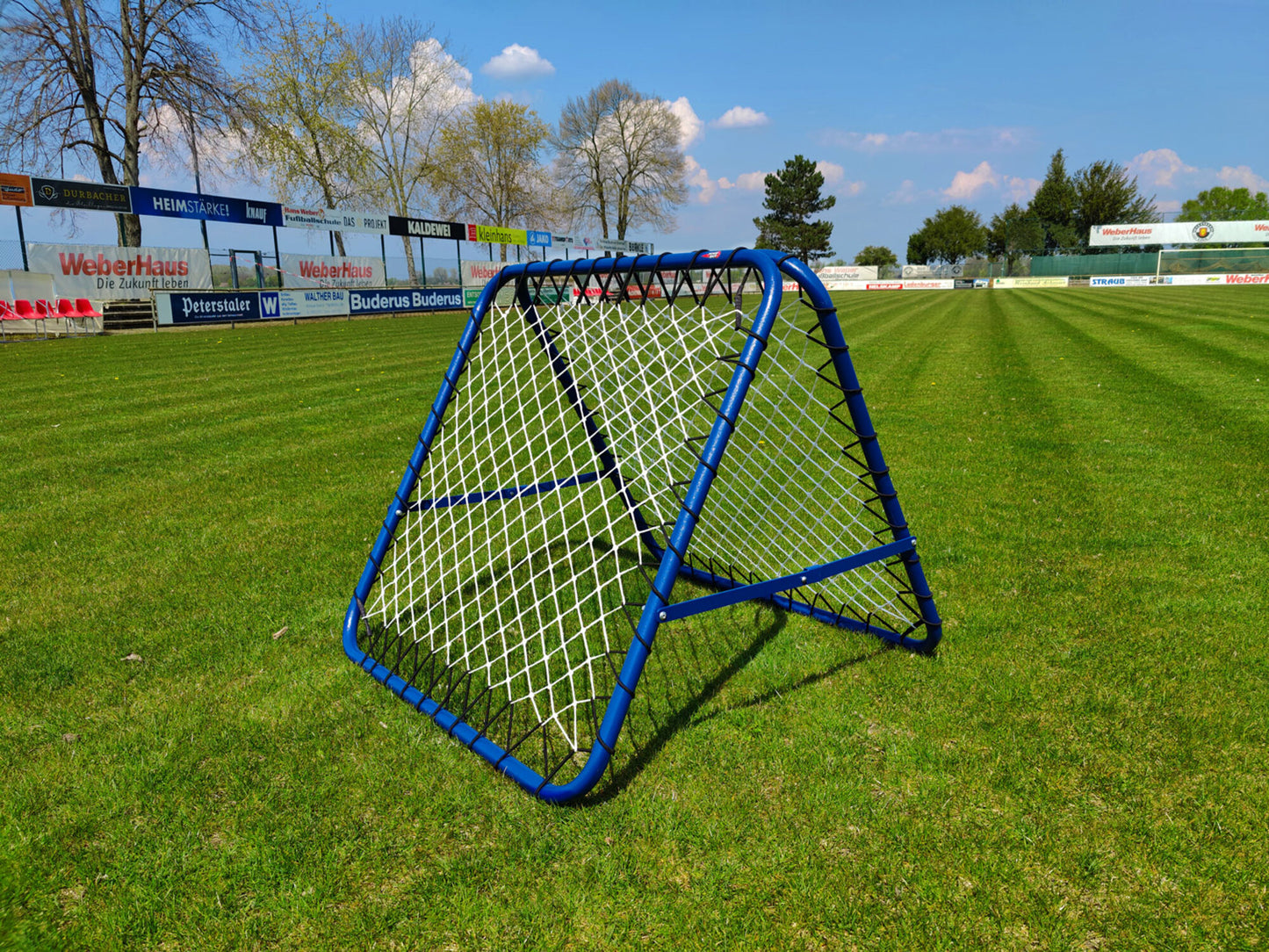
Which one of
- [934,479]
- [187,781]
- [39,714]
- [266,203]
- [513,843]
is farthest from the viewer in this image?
[266,203]

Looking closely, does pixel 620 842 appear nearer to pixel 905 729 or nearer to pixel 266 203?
→ pixel 905 729

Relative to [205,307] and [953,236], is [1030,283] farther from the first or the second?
[205,307]

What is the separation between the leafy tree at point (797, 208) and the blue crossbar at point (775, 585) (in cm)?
8865

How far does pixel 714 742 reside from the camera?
2648mm

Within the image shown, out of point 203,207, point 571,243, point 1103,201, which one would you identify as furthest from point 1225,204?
point 203,207

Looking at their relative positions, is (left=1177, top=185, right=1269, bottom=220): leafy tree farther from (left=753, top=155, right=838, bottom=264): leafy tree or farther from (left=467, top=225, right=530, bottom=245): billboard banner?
(left=467, top=225, right=530, bottom=245): billboard banner

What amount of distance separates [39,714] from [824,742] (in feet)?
9.62

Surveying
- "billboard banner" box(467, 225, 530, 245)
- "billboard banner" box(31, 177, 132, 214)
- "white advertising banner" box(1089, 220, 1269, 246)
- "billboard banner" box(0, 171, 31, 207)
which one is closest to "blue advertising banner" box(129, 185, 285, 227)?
"billboard banner" box(31, 177, 132, 214)

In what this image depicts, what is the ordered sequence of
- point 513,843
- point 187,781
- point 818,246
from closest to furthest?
point 513,843 < point 187,781 < point 818,246

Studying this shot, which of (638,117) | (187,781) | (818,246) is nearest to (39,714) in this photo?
(187,781)

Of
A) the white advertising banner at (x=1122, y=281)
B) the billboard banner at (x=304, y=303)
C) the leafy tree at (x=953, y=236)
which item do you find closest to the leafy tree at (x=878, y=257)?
the leafy tree at (x=953, y=236)

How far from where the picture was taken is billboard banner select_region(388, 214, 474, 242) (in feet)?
107

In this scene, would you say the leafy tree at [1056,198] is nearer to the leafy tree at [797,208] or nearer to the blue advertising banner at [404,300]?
the leafy tree at [797,208]

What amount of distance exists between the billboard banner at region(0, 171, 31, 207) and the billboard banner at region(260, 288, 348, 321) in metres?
6.49
